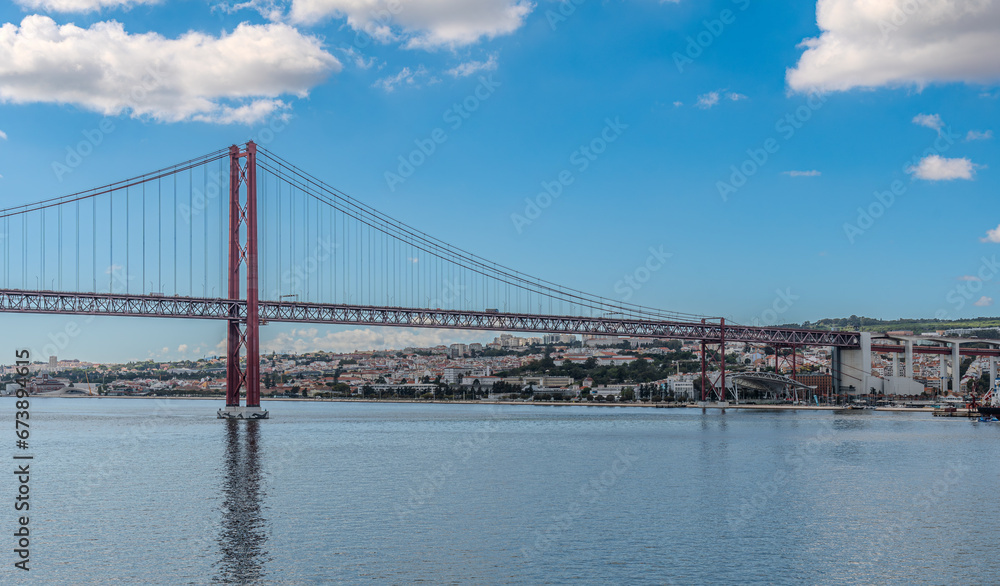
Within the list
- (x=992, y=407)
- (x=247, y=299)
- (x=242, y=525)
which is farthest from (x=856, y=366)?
(x=242, y=525)

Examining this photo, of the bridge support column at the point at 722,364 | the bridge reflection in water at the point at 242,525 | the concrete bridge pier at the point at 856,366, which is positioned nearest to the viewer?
the bridge reflection in water at the point at 242,525

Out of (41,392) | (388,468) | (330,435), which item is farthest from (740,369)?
(41,392)

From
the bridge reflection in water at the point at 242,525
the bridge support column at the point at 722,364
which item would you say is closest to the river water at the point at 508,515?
the bridge reflection in water at the point at 242,525

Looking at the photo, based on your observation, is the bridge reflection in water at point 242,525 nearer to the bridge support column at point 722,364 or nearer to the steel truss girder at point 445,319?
the steel truss girder at point 445,319

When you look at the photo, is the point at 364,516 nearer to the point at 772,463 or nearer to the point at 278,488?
the point at 278,488

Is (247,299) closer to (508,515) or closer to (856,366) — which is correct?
(508,515)
